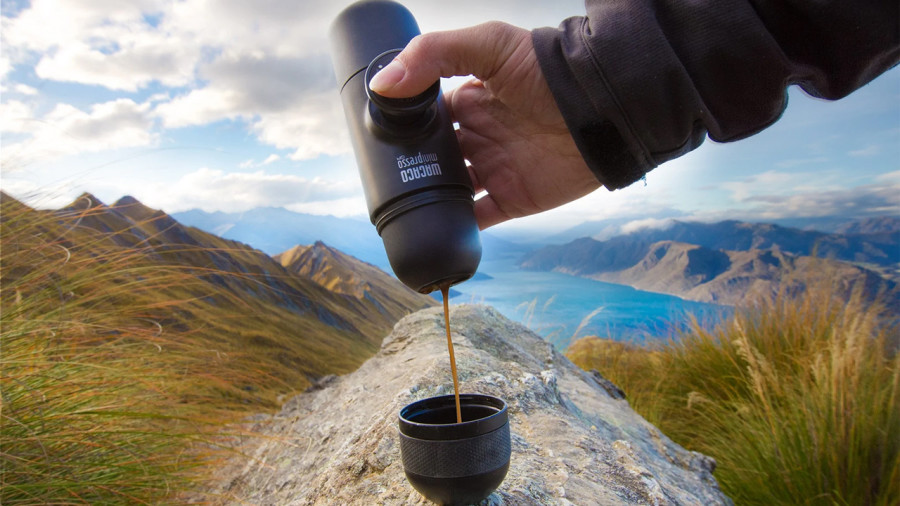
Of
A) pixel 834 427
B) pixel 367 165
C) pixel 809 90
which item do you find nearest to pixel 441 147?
pixel 367 165

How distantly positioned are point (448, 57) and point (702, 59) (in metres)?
0.65

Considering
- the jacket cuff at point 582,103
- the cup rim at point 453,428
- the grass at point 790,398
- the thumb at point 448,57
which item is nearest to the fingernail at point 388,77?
the thumb at point 448,57

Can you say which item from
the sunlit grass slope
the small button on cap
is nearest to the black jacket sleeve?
the small button on cap

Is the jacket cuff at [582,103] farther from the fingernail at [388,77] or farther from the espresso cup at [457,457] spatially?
the espresso cup at [457,457]

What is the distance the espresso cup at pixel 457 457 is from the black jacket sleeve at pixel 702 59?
0.85m

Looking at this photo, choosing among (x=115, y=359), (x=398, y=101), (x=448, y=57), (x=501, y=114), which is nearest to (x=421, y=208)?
(x=398, y=101)

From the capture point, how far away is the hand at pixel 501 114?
146 centimetres

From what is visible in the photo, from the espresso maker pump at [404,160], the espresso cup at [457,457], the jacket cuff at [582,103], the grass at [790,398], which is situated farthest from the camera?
the grass at [790,398]

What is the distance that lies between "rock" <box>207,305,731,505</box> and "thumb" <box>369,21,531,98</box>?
87 cm

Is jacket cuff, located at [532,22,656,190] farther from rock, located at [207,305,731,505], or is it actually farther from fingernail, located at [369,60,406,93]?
rock, located at [207,305,731,505]

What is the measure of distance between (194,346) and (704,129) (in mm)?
2430

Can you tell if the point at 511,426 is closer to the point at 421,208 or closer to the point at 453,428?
the point at 453,428

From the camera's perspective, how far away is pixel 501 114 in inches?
76.7

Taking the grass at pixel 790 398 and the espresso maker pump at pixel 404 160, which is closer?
the espresso maker pump at pixel 404 160
